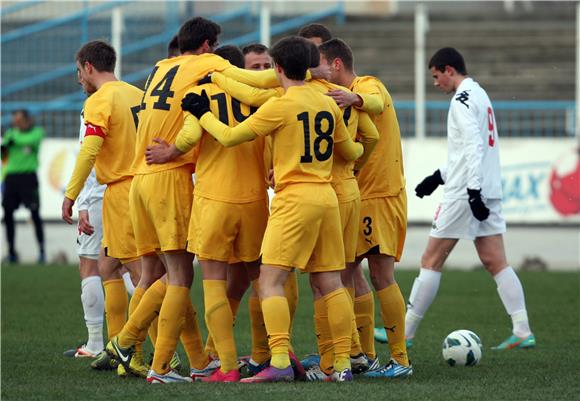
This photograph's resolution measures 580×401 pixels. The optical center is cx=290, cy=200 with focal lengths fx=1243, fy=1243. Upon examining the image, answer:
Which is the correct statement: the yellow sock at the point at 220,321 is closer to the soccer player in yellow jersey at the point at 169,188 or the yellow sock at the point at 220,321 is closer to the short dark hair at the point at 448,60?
the soccer player in yellow jersey at the point at 169,188

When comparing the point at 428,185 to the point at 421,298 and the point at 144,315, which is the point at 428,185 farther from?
the point at 144,315

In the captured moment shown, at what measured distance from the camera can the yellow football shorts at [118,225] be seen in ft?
26.5

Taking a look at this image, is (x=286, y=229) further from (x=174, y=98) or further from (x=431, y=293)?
(x=431, y=293)

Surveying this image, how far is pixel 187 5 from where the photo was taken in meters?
26.0

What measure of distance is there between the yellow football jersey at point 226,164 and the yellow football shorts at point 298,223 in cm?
26

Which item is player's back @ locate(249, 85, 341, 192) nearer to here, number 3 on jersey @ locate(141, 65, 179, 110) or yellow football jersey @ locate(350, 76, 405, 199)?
number 3 on jersey @ locate(141, 65, 179, 110)

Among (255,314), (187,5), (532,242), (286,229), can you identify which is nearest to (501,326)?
(255,314)

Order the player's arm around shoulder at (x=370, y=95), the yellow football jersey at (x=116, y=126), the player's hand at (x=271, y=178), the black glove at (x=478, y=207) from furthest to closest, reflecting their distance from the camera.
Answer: the black glove at (x=478, y=207), the yellow football jersey at (x=116, y=126), the player's arm around shoulder at (x=370, y=95), the player's hand at (x=271, y=178)

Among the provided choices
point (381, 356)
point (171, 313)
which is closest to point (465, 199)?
point (381, 356)

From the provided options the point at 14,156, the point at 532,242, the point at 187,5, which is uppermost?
the point at 187,5

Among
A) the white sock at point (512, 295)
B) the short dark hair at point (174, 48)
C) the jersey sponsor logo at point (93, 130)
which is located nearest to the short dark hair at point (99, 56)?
the short dark hair at point (174, 48)

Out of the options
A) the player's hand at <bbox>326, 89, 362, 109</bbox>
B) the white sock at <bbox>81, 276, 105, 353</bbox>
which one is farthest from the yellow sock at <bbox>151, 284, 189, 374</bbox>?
the white sock at <bbox>81, 276, 105, 353</bbox>

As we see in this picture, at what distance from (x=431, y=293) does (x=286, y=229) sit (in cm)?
268

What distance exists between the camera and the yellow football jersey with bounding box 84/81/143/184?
315 inches
